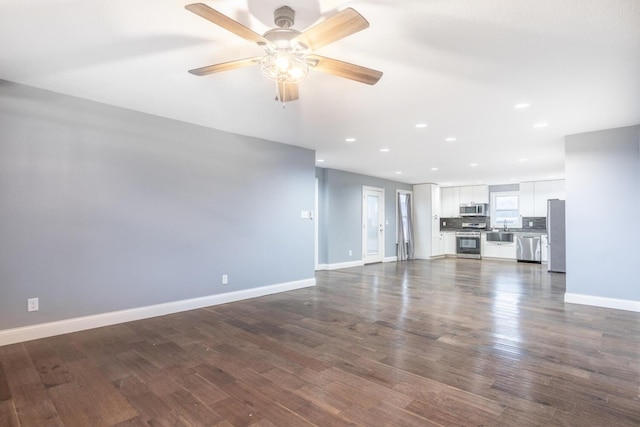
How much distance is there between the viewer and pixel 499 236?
10.0 meters

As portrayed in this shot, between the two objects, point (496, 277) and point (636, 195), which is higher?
point (636, 195)

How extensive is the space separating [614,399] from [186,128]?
4.90m

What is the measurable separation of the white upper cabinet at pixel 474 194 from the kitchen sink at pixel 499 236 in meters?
1.14

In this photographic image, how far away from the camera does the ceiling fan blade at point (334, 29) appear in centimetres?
168

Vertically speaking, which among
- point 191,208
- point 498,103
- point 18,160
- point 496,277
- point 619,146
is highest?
point 498,103

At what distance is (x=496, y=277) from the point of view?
6.97 m

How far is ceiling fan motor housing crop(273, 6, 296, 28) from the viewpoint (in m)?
1.93

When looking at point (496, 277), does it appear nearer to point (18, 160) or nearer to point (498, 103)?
point (498, 103)

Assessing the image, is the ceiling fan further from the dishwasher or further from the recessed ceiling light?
the dishwasher

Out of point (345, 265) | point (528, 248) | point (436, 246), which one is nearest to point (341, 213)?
point (345, 265)

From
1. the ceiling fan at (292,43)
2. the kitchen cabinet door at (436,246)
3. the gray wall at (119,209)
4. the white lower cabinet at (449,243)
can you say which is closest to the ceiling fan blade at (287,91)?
the ceiling fan at (292,43)

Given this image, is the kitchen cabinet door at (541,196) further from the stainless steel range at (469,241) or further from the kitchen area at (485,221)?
the stainless steel range at (469,241)

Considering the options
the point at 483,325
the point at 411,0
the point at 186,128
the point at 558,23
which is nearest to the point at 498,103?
the point at 558,23

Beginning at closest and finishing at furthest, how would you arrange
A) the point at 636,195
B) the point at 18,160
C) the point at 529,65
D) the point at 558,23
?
the point at 558,23 → the point at 529,65 → the point at 18,160 → the point at 636,195
